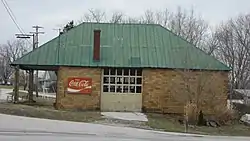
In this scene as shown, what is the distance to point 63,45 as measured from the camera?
3725 centimetres

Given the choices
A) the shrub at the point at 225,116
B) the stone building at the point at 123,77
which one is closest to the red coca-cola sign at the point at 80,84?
the stone building at the point at 123,77

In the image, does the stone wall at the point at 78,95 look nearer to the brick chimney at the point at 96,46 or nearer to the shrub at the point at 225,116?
the brick chimney at the point at 96,46

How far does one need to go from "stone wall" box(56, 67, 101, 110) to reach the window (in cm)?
69

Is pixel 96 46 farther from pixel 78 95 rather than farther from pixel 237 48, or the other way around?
pixel 237 48

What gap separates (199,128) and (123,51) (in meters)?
10.6

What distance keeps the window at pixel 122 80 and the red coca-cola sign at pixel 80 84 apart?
3.83 feet

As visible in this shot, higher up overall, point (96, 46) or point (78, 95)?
point (96, 46)

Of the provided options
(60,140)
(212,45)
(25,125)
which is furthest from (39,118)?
(212,45)

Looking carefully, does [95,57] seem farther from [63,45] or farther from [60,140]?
[60,140]

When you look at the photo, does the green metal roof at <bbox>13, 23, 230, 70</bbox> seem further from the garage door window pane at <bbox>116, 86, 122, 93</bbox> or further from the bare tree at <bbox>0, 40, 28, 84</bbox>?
the bare tree at <bbox>0, 40, 28, 84</bbox>

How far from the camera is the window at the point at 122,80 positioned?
3575cm

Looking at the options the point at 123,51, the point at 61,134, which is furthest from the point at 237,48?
the point at 61,134

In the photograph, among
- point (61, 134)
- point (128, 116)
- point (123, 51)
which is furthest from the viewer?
point (123, 51)

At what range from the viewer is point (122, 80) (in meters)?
35.8
